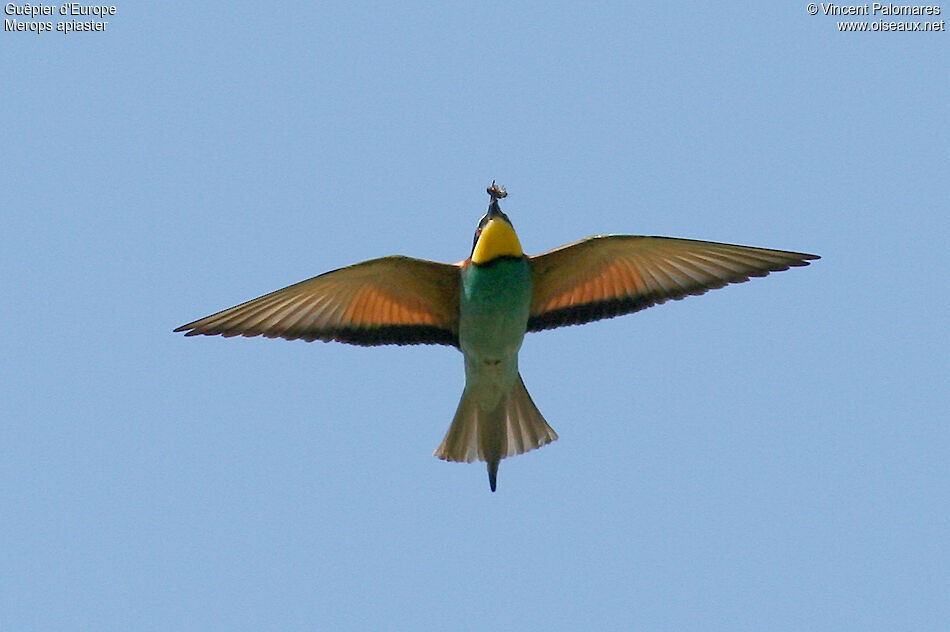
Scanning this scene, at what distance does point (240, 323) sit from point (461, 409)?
1270 millimetres

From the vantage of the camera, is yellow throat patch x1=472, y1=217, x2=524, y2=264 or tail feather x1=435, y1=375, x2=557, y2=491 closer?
yellow throat patch x1=472, y1=217, x2=524, y2=264

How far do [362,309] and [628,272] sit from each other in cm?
140

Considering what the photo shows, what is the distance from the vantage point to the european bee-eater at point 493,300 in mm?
6582

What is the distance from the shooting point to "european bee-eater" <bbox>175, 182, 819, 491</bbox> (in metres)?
6.58

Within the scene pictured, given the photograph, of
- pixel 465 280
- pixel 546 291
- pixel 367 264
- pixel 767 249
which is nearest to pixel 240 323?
pixel 367 264

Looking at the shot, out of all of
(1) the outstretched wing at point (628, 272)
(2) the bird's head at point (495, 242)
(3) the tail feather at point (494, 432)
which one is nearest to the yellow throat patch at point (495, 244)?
(2) the bird's head at point (495, 242)

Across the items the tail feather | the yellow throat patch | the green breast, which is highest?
the yellow throat patch

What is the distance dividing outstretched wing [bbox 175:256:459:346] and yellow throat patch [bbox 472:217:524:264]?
0.77 feet

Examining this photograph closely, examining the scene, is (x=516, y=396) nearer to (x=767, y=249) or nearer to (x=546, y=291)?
(x=546, y=291)

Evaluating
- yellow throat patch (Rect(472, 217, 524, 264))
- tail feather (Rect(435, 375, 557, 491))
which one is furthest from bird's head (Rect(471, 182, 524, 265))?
tail feather (Rect(435, 375, 557, 491))

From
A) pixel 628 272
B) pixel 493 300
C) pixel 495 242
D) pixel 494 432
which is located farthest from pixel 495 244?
pixel 494 432

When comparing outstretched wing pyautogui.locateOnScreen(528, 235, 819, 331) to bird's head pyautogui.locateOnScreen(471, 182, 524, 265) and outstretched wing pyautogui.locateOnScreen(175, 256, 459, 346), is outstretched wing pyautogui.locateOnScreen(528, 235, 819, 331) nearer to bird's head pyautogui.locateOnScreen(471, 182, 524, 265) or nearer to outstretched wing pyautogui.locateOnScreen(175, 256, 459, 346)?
bird's head pyautogui.locateOnScreen(471, 182, 524, 265)

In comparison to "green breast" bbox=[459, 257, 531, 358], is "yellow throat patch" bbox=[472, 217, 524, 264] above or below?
above

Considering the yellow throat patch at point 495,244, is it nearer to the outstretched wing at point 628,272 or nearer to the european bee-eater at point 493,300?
the european bee-eater at point 493,300
